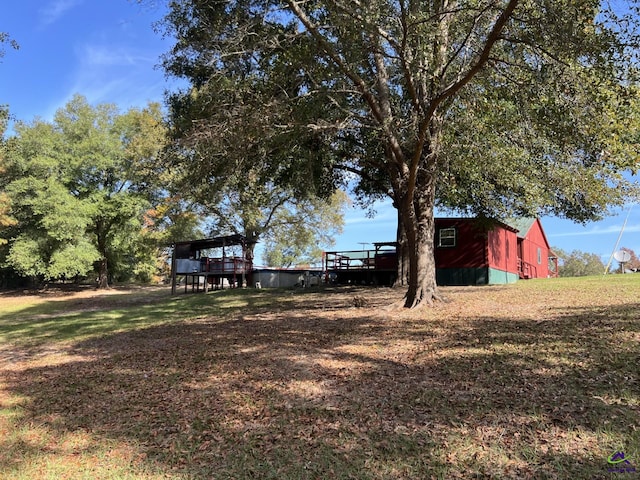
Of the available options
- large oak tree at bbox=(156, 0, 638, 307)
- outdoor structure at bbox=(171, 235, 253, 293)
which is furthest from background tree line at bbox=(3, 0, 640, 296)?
outdoor structure at bbox=(171, 235, 253, 293)

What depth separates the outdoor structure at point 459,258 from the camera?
833 inches

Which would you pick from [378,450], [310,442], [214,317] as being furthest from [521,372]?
[214,317]

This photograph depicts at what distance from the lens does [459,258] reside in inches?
849

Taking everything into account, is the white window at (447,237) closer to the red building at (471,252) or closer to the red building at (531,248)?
the red building at (471,252)

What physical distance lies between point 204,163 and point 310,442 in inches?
302

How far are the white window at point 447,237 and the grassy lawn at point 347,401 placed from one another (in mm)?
11470

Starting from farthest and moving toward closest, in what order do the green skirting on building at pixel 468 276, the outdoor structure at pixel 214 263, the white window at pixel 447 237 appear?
the outdoor structure at pixel 214 263 → the white window at pixel 447 237 → the green skirting on building at pixel 468 276

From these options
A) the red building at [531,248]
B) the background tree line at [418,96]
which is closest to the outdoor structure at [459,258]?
the red building at [531,248]

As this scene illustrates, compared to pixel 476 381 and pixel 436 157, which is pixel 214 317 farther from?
pixel 476 381

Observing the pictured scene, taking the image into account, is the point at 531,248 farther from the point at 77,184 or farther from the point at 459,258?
the point at 77,184

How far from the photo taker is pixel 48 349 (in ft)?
35.3

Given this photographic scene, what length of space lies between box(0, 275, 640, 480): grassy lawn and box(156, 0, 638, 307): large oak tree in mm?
3475

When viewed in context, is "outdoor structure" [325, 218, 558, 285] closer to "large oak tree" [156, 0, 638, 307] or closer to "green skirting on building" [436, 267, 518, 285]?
"green skirting on building" [436, 267, 518, 285]

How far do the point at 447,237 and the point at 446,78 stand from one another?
40.7ft
